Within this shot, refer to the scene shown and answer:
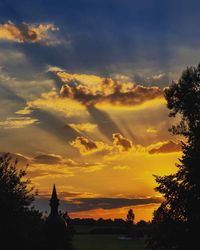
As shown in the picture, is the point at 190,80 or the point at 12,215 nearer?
the point at 12,215

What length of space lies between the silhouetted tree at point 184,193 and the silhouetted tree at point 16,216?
1133cm

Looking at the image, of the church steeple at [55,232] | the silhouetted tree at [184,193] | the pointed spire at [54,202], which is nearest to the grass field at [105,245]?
the silhouetted tree at [184,193]

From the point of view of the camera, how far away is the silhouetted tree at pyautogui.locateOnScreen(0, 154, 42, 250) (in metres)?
33.7

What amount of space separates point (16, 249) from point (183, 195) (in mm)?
16648

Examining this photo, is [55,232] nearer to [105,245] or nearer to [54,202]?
[54,202]

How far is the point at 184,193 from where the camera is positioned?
4447 centimetres

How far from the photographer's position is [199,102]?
4881cm

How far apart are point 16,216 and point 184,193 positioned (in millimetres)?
16032

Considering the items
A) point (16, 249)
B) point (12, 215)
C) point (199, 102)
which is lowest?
point (16, 249)

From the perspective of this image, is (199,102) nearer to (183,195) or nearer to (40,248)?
(183,195)

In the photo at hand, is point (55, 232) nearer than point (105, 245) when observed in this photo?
Yes

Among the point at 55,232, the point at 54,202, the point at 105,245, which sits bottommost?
the point at 55,232

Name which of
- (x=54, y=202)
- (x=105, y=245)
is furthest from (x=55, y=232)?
(x=105, y=245)

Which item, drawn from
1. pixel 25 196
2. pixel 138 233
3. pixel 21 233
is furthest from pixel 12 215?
pixel 138 233
